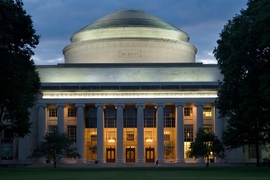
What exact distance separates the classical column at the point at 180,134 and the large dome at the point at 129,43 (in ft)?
43.3

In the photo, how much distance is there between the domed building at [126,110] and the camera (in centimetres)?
8869

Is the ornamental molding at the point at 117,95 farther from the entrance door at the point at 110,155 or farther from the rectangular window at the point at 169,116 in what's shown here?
the entrance door at the point at 110,155

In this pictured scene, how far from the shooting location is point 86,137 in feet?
300

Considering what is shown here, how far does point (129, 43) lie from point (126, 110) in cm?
1299

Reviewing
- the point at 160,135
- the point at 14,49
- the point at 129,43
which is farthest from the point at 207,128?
the point at 14,49

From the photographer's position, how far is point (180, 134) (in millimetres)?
88188

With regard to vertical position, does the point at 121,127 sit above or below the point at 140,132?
above

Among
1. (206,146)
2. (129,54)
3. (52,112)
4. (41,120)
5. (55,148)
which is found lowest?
(55,148)

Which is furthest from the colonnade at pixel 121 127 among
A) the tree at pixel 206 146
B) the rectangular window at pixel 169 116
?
the tree at pixel 206 146

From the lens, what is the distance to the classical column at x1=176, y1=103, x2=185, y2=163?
87750 mm

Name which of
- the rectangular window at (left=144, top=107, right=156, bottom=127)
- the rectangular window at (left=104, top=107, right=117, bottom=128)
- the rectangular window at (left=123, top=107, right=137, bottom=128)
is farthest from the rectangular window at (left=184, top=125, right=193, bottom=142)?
the rectangular window at (left=104, top=107, right=117, bottom=128)

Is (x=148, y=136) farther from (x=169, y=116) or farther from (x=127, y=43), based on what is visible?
(x=127, y=43)

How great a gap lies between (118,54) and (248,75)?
52908 mm

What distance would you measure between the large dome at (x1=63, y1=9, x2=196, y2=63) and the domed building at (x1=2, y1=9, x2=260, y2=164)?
9.47ft
